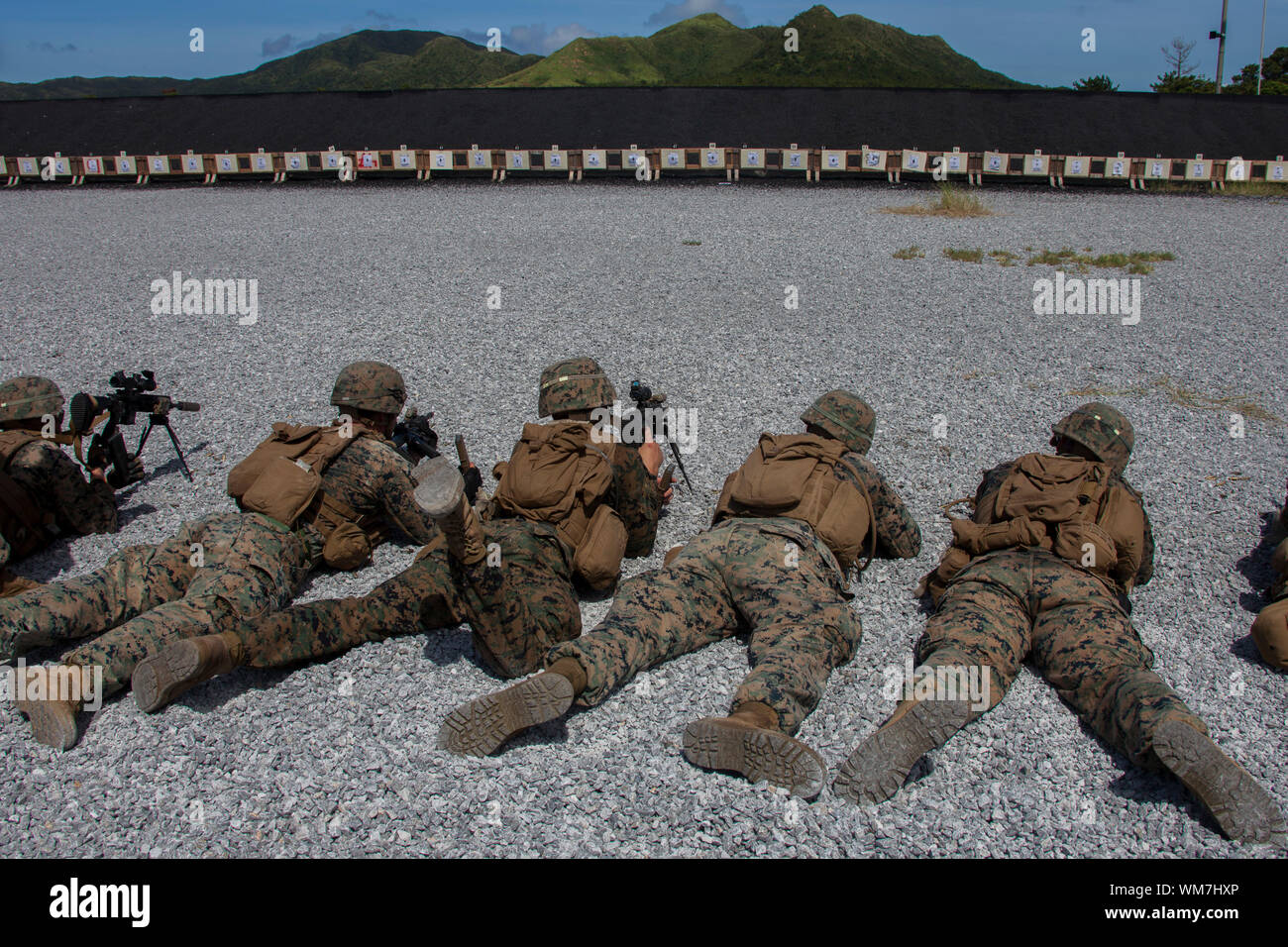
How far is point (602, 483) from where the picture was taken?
15.5 ft

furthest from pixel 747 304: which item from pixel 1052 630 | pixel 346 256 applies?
pixel 1052 630

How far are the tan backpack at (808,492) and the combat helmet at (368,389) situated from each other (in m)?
2.11

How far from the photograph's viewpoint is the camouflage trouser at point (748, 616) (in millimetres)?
3734

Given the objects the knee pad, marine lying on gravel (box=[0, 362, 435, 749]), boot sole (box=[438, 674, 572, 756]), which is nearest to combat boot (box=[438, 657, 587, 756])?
boot sole (box=[438, 674, 572, 756])

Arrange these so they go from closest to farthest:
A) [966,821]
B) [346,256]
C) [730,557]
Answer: [966,821], [730,557], [346,256]

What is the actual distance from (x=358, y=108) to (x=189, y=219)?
9056 millimetres

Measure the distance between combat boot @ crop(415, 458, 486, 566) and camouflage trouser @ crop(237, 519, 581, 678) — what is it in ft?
0.64

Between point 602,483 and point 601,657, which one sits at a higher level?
point 602,483

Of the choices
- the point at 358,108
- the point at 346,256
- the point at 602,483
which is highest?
the point at 358,108

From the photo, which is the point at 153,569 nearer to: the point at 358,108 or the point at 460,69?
the point at 358,108

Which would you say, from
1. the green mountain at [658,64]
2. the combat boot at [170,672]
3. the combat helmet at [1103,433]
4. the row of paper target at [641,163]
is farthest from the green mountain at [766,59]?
the combat boot at [170,672]

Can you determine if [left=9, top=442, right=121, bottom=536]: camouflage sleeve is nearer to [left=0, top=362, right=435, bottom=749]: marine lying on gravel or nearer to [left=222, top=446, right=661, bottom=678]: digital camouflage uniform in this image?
[left=0, top=362, right=435, bottom=749]: marine lying on gravel

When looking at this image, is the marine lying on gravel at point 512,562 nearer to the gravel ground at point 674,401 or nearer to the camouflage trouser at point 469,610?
the camouflage trouser at point 469,610

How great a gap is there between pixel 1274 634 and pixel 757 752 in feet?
8.92
